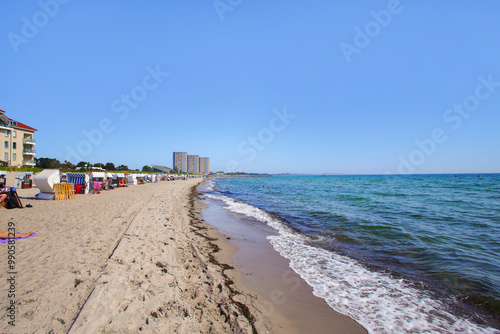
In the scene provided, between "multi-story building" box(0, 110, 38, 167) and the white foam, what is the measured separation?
168 feet

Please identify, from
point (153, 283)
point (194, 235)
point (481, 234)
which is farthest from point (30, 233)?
point (481, 234)

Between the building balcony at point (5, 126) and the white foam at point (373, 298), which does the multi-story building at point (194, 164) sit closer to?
the building balcony at point (5, 126)

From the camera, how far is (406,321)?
3.51m

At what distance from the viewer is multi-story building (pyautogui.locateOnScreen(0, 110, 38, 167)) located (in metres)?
37.3

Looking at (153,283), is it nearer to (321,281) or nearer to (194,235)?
(321,281)

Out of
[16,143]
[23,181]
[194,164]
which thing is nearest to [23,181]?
→ [23,181]

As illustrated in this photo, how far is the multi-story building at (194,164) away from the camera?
614ft

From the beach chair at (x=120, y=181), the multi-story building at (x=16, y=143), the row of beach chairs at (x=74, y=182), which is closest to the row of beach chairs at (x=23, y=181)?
the row of beach chairs at (x=74, y=182)

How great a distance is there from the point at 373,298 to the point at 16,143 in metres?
56.4

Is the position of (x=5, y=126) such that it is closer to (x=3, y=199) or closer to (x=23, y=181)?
(x=23, y=181)

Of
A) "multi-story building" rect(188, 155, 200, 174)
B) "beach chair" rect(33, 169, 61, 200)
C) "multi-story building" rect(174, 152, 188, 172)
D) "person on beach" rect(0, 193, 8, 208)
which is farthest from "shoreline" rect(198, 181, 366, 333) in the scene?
"multi-story building" rect(188, 155, 200, 174)

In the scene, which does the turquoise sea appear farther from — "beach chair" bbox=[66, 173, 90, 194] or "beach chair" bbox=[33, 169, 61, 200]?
"beach chair" bbox=[66, 173, 90, 194]

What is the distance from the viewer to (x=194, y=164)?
624ft

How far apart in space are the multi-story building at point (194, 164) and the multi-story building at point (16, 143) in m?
143
